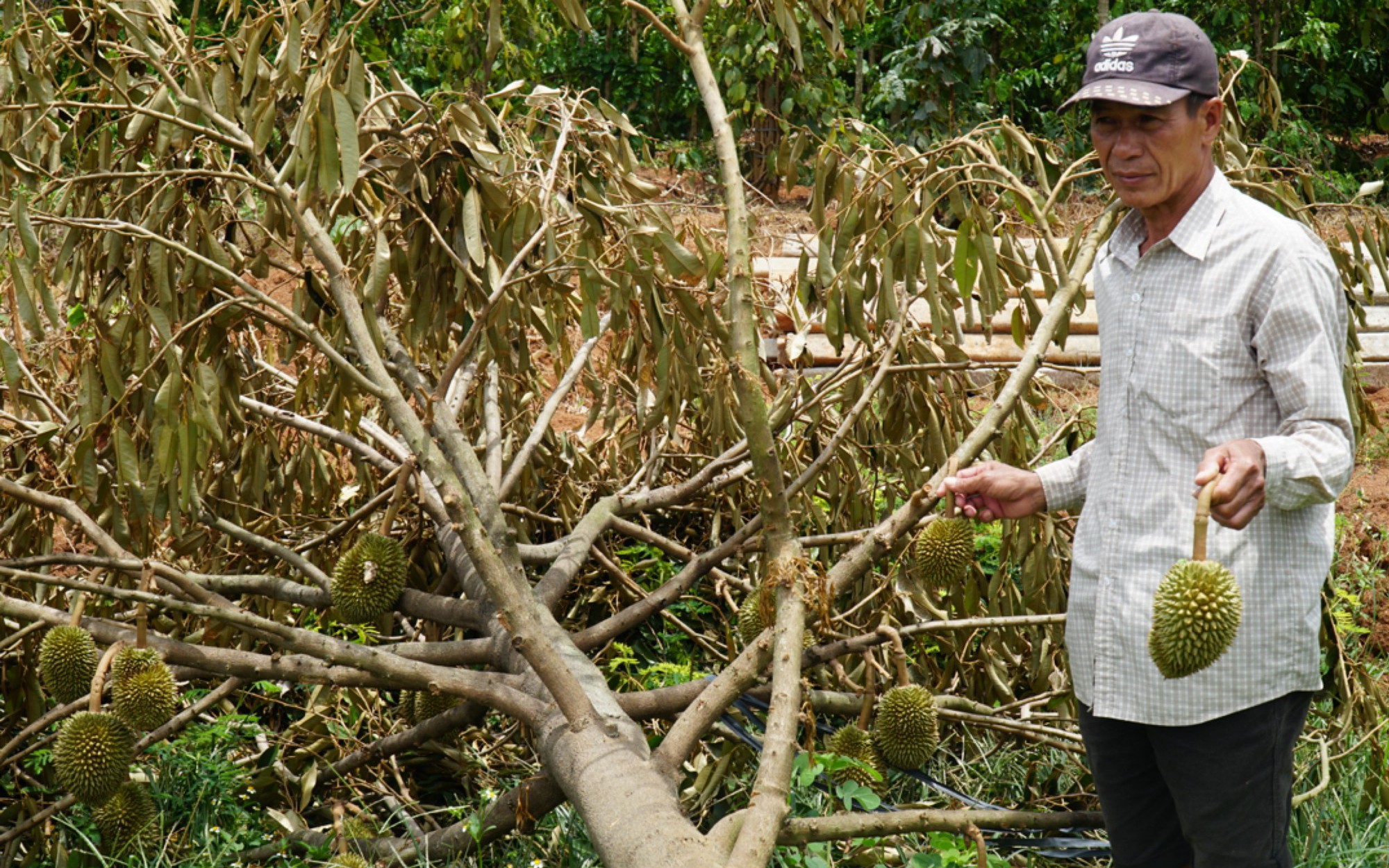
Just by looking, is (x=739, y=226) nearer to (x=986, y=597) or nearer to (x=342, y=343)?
(x=342, y=343)

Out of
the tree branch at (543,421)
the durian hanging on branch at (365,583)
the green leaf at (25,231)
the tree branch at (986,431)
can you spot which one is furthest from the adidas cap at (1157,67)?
the green leaf at (25,231)

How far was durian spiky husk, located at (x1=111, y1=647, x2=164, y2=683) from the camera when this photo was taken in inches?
78.0

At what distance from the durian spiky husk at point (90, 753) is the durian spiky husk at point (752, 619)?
3.50 feet

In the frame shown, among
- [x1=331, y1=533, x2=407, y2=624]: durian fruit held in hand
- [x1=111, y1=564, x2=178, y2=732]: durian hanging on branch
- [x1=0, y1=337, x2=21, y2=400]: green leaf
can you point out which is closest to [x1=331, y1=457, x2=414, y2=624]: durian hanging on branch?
[x1=331, y1=533, x2=407, y2=624]: durian fruit held in hand

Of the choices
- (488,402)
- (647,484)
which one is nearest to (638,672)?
(647,484)

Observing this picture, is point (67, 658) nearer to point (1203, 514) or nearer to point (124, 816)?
point (124, 816)

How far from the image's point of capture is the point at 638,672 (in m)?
3.38

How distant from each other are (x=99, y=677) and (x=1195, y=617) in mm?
1521

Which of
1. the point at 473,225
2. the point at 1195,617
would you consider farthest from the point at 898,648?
the point at 473,225

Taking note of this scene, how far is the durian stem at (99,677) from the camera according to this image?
1895mm

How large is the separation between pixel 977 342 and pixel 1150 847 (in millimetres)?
3670

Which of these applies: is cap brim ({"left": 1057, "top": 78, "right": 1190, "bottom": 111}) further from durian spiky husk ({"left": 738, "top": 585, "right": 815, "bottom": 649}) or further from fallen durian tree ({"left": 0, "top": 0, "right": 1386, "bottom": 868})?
durian spiky husk ({"left": 738, "top": 585, "right": 815, "bottom": 649})

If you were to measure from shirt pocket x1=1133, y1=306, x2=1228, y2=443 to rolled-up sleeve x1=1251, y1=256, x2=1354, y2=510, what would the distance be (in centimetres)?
5

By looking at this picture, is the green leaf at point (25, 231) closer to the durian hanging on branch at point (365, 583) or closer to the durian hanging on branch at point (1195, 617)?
the durian hanging on branch at point (365, 583)
